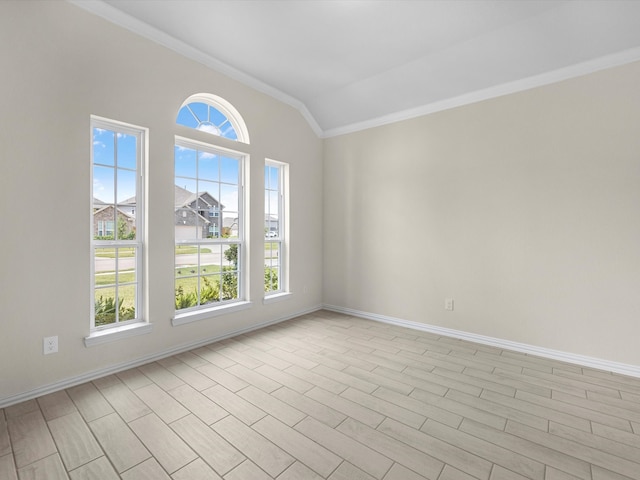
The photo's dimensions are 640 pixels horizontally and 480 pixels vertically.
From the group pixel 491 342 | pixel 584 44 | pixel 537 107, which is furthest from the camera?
pixel 491 342

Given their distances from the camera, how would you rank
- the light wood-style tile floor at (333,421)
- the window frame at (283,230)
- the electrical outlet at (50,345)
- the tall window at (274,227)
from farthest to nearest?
the window frame at (283,230), the tall window at (274,227), the electrical outlet at (50,345), the light wood-style tile floor at (333,421)

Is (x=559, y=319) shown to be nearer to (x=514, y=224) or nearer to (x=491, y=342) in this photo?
(x=491, y=342)

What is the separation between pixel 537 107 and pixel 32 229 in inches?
181

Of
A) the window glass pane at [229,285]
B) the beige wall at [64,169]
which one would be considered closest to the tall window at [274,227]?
the window glass pane at [229,285]

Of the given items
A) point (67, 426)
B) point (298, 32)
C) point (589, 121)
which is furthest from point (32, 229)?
point (589, 121)

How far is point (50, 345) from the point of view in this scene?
2322 mm

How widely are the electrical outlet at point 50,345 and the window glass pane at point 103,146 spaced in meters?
1.47

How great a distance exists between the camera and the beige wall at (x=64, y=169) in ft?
7.09

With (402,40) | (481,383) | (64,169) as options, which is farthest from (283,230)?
(481,383)

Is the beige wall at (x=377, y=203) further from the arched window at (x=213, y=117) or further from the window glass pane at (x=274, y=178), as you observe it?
the window glass pane at (x=274, y=178)

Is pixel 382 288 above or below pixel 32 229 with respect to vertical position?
below

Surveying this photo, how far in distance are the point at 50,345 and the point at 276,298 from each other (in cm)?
231

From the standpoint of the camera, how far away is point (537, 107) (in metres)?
3.10

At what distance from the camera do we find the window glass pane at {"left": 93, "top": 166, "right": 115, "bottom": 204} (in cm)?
264
